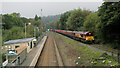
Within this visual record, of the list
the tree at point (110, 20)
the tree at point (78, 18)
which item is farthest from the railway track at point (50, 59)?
the tree at point (78, 18)

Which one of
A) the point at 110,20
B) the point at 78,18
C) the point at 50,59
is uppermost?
the point at 78,18

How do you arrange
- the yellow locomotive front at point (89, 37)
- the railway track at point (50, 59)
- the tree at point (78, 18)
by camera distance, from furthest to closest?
the tree at point (78, 18)
the yellow locomotive front at point (89, 37)
the railway track at point (50, 59)

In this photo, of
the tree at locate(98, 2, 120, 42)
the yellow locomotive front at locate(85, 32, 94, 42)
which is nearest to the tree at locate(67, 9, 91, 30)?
the yellow locomotive front at locate(85, 32, 94, 42)

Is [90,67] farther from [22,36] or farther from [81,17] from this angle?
[81,17]

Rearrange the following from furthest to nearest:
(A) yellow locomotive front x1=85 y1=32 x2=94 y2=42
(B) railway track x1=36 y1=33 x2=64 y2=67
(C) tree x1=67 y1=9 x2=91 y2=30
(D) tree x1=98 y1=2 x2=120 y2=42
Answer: (C) tree x1=67 y1=9 x2=91 y2=30
(A) yellow locomotive front x1=85 y1=32 x2=94 y2=42
(D) tree x1=98 y1=2 x2=120 y2=42
(B) railway track x1=36 y1=33 x2=64 y2=67

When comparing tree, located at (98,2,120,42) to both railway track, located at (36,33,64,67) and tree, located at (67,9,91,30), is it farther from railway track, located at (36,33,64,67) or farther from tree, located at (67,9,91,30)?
tree, located at (67,9,91,30)

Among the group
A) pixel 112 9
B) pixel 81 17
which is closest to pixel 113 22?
pixel 112 9

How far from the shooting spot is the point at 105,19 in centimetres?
1316

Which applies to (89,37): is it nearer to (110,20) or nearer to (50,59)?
(110,20)

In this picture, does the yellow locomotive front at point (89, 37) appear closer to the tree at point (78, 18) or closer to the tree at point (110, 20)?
the tree at point (110, 20)

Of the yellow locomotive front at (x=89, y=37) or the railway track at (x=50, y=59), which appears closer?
the railway track at (x=50, y=59)

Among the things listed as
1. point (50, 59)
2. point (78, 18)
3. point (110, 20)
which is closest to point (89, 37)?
point (110, 20)

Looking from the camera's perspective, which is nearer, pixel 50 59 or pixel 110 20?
pixel 50 59

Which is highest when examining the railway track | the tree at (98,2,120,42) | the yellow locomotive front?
the tree at (98,2,120,42)
